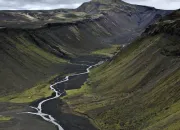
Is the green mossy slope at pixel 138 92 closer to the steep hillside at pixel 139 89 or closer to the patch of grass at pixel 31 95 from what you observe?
the steep hillside at pixel 139 89

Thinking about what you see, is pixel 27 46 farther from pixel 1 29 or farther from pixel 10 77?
pixel 10 77

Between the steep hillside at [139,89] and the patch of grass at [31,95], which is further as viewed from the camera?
the patch of grass at [31,95]

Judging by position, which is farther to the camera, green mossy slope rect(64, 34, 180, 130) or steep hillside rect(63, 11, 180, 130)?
steep hillside rect(63, 11, 180, 130)

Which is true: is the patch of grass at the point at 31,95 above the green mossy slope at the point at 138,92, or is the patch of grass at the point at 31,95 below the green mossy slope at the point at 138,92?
below

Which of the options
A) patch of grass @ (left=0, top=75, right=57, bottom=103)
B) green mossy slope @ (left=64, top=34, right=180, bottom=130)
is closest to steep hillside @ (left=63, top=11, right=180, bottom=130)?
green mossy slope @ (left=64, top=34, right=180, bottom=130)

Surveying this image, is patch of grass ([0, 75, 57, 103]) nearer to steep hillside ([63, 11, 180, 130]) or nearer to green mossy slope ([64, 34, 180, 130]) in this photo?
steep hillside ([63, 11, 180, 130])

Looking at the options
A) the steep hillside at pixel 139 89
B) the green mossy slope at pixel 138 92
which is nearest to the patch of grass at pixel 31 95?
the steep hillside at pixel 139 89

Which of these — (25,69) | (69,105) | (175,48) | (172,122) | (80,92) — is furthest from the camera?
(25,69)

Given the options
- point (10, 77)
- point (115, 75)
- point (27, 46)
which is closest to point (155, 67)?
point (115, 75)
